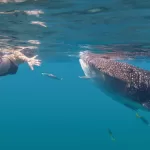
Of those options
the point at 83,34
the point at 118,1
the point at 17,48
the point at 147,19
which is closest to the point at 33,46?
the point at 17,48

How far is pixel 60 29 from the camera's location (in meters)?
15.1

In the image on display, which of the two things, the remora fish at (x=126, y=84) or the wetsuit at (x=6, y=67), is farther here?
the wetsuit at (x=6, y=67)

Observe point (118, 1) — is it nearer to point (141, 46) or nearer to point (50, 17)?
point (50, 17)

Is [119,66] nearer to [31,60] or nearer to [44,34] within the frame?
[31,60]

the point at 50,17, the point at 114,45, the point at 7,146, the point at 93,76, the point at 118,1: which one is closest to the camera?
the point at 93,76

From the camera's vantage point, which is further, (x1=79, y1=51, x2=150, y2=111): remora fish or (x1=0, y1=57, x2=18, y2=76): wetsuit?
(x1=0, y1=57, x2=18, y2=76): wetsuit

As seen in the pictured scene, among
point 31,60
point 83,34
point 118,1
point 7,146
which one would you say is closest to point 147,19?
point 118,1

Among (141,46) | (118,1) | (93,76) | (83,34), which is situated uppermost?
(118,1)

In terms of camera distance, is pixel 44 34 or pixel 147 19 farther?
pixel 44 34

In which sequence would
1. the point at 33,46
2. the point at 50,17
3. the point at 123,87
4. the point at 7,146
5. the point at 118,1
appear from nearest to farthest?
the point at 123,87 → the point at 118,1 → the point at 50,17 → the point at 33,46 → the point at 7,146

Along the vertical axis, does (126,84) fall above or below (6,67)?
above

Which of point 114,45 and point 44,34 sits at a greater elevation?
point 44,34

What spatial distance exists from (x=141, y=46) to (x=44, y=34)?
8.24 m

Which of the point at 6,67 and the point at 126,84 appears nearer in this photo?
the point at 126,84
